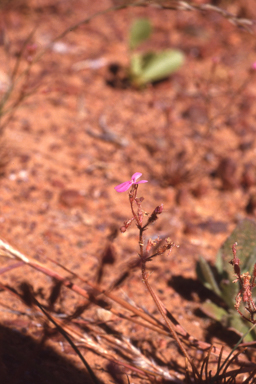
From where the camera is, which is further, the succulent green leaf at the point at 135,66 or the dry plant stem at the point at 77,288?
the succulent green leaf at the point at 135,66

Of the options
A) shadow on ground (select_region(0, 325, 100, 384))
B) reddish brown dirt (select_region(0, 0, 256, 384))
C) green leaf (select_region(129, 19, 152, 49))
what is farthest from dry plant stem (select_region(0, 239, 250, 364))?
green leaf (select_region(129, 19, 152, 49))

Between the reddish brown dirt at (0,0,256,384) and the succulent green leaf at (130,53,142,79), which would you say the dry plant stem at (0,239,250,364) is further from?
the succulent green leaf at (130,53,142,79)

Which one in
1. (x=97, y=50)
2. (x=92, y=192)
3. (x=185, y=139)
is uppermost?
(x=97, y=50)

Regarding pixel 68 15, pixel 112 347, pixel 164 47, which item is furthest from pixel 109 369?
pixel 68 15

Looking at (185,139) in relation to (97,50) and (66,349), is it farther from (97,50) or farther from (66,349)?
(66,349)

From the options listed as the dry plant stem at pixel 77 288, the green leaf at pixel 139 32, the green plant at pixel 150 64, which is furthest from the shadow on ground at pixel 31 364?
the green leaf at pixel 139 32

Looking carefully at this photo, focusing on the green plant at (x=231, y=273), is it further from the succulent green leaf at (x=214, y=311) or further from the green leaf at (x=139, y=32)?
the green leaf at (x=139, y=32)
